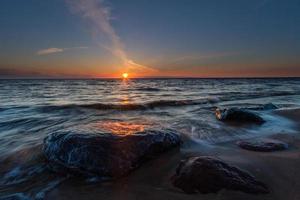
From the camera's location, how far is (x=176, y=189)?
300 cm

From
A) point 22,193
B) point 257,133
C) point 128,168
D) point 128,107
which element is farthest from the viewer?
point 128,107

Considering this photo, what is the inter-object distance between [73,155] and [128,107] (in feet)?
27.4

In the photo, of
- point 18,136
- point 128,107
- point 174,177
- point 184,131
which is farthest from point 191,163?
point 128,107

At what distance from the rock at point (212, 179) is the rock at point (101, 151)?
0.83 meters

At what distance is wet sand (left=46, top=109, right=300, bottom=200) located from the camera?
9.33ft

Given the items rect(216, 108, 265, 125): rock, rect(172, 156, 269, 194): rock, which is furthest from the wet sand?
rect(216, 108, 265, 125): rock

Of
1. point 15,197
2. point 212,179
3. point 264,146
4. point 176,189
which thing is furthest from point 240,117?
point 15,197

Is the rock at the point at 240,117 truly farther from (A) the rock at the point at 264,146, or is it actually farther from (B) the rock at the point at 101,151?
(B) the rock at the point at 101,151

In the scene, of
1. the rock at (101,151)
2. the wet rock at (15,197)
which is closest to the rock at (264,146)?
the rock at (101,151)

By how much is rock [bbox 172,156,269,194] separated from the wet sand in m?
0.08

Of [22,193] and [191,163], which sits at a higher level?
[191,163]

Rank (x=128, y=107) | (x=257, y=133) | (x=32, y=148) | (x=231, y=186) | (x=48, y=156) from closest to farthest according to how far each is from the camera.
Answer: (x=231, y=186), (x=48, y=156), (x=32, y=148), (x=257, y=133), (x=128, y=107)

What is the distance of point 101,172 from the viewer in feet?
11.4

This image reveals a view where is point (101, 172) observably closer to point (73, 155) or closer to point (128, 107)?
point (73, 155)
